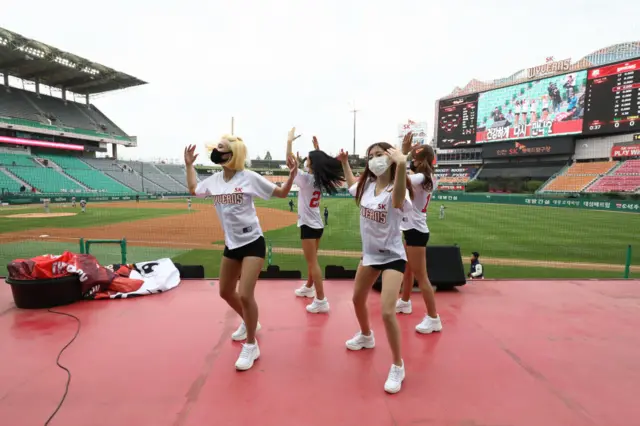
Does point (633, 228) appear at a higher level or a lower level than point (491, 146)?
lower

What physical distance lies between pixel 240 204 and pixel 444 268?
3.80 m

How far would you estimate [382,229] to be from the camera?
2.91 metres

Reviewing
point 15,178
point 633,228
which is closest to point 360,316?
point 633,228

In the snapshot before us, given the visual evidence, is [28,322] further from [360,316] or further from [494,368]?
[494,368]

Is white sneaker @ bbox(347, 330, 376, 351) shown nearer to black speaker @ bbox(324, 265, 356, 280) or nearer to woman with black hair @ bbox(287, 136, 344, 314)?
woman with black hair @ bbox(287, 136, 344, 314)

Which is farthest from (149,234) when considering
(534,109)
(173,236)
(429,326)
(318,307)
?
(534,109)

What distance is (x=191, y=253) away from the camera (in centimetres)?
1098

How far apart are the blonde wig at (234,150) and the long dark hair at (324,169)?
1.26m

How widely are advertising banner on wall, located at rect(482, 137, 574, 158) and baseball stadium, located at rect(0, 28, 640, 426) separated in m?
0.18

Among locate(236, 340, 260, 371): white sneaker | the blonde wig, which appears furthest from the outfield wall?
locate(236, 340, 260, 371): white sneaker

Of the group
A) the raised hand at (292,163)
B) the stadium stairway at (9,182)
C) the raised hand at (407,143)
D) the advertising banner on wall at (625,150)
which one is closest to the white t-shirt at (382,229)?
the raised hand at (407,143)

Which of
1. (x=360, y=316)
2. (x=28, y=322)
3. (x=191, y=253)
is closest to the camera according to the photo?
(x=360, y=316)

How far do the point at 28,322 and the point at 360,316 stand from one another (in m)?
4.07

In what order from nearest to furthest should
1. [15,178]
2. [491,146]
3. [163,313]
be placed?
[163,313]
[15,178]
[491,146]
